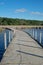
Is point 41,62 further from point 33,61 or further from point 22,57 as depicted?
point 22,57

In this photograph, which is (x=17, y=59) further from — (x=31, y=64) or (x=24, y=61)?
(x=31, y=64)

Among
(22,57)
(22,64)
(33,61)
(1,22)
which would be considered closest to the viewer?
(22,64)

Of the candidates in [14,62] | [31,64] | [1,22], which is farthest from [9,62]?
[1,22]

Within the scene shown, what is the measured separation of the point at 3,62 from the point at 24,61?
3.30 ft

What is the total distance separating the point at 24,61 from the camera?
895 centimetres

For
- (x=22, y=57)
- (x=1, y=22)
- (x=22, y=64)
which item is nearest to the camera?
(x=22, y=64)

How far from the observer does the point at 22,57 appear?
32.2 feet

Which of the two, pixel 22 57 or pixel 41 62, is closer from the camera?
pixel 41 62

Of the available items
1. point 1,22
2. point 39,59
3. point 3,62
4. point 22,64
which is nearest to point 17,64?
point 22,64

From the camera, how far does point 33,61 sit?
8930 mm

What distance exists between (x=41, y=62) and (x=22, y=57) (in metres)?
1.40

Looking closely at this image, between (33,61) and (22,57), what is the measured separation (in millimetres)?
1022

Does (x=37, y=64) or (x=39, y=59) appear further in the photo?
(x=39, y=59)

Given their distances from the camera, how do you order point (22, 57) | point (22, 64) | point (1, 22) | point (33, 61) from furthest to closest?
point (1, 22)
point (22, 57)
point (33, 61)
point (22, 64)
